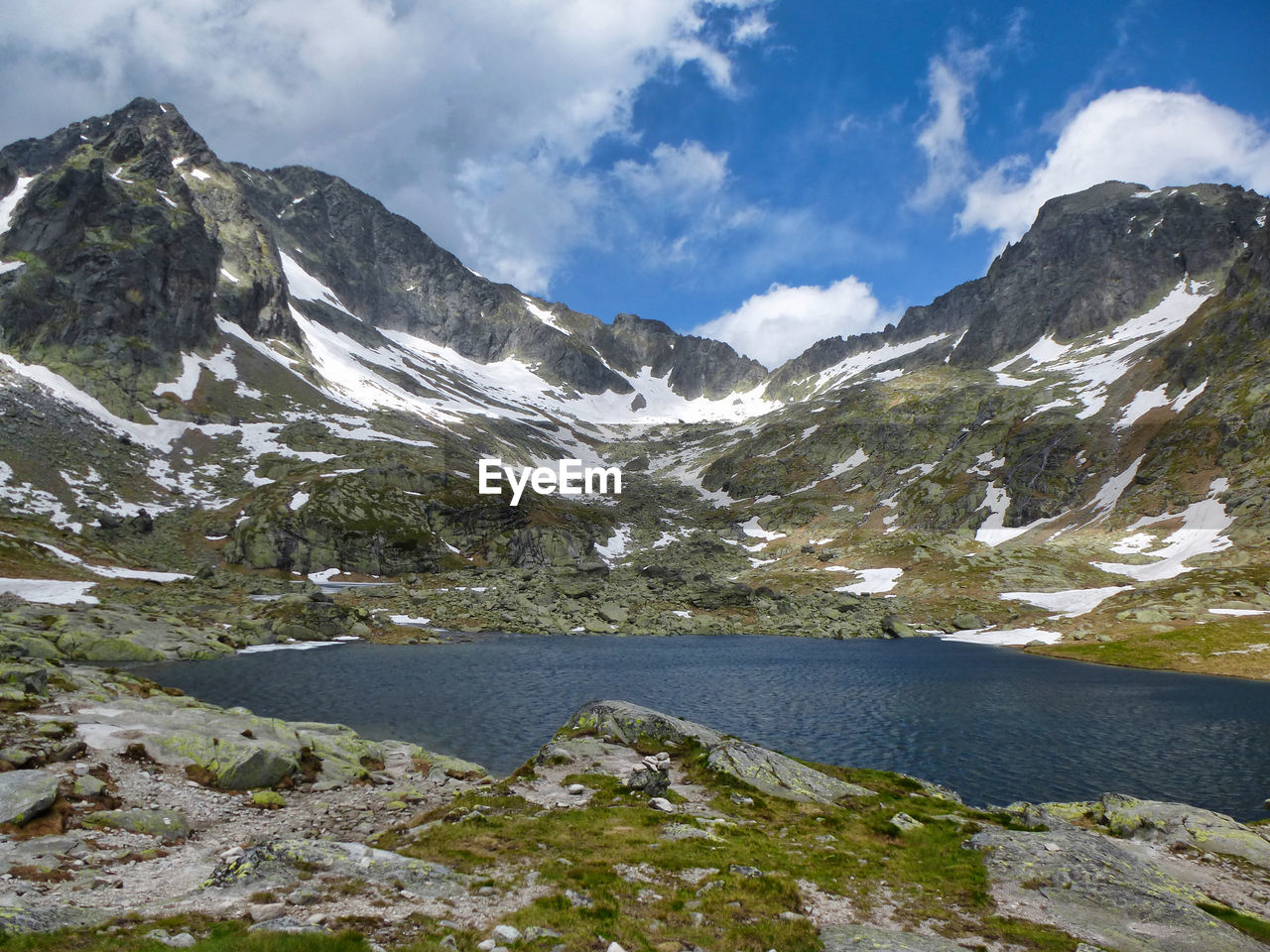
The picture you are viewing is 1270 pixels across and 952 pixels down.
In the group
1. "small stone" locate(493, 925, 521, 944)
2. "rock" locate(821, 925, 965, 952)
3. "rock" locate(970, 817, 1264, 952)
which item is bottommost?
"rock" locate(970, 817, 1264, 952)

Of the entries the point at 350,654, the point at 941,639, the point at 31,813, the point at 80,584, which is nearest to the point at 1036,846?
the point at 31,813

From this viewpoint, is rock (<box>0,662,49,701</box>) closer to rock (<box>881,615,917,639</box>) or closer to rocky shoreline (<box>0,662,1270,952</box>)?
rocky shoreline (<box>0,662,1270,952</box>)

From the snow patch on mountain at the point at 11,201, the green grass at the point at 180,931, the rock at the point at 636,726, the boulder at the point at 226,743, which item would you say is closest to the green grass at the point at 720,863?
the green grass at the point at 180,931

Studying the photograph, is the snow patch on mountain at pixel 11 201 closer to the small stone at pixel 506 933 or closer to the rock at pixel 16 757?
the rock at pixel 16 757

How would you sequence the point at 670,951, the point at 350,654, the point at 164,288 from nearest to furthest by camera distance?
the point at 670,951
the point at 350,654
the point at 164,288

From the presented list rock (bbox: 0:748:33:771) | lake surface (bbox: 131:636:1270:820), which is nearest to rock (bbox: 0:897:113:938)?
rock (bbox: 0:748:33:771)

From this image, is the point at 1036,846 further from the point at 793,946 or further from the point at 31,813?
the point at 31,813
